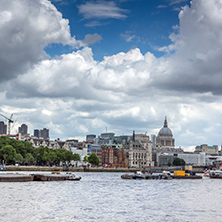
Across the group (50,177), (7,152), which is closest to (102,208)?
(50,177)

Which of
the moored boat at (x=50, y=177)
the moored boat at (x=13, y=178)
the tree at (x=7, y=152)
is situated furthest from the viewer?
the tree at (x=7, y=152)

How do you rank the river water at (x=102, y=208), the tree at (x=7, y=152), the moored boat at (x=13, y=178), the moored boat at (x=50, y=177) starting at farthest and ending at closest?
the tree at (x=7, y=152)
the moored boat at (x=50, y=177)
the moored boat at (x=13, y=178)
the river water at (x=102, y=208)

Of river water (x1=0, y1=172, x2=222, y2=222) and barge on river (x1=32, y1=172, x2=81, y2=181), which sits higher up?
barge on river (x1=32, y1=172, x2=81, y2=181)

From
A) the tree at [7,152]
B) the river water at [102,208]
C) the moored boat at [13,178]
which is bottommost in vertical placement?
the river water at [102,208]

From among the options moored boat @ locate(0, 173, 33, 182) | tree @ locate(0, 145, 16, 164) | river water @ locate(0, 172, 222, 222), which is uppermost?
tree @ locate(0, 145, 16, 164)

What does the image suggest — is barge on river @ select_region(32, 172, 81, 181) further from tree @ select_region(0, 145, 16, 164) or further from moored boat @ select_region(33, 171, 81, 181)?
tree @ select_region(0, 145, 16, 164)

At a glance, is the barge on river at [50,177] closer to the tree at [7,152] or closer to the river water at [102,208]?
the river water at [102,208]

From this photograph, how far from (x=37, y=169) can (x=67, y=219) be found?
14521 cm

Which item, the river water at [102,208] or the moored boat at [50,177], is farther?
the moored boat at [50,177]

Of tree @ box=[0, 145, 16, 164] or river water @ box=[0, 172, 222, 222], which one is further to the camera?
tree @ box=[0, 145, 16, 164]

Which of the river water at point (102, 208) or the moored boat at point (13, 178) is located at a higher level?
the moored boat at point (13, 178)

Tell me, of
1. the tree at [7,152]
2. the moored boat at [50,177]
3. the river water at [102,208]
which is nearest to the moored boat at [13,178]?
the moored boat at [50,177]

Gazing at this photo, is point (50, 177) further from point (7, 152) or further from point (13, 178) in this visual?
point (7, 152)

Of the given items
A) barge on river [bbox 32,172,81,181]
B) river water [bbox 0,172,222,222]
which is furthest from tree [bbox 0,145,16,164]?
river water [bbox 0,172,222,222]
